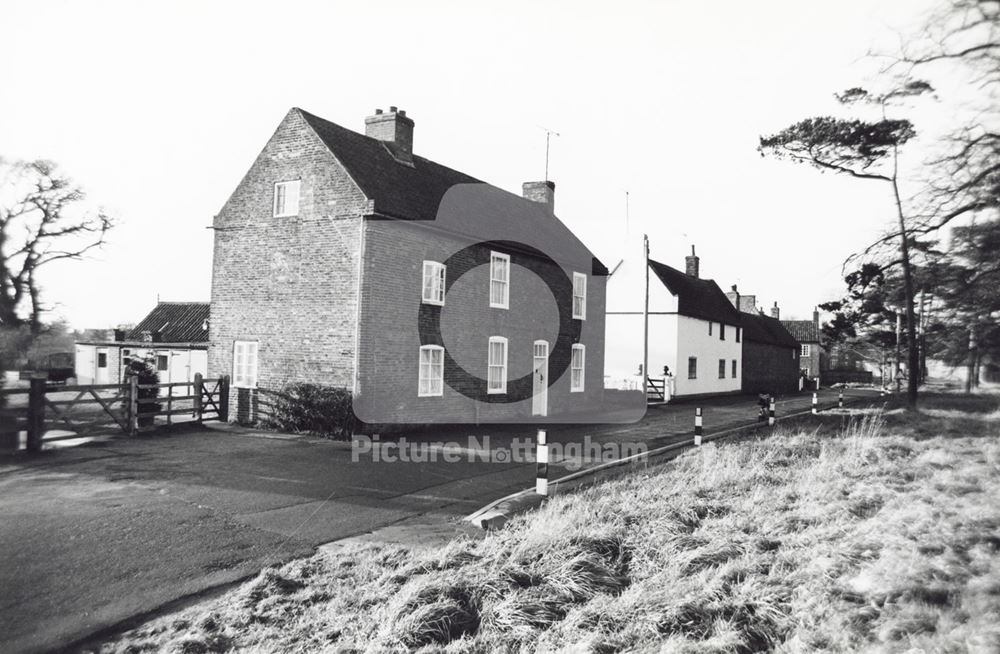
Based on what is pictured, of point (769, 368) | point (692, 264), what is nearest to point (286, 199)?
point (692, 264)

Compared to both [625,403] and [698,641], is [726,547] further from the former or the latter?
[625,403]

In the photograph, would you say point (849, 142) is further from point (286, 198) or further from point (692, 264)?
point (692, 264)

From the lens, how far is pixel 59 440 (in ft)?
45.9

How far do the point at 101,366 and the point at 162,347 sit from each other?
26.8ft

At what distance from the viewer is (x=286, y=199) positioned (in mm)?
19562

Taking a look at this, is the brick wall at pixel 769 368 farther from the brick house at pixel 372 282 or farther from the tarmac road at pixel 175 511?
the tarmac road at pixel 175 511

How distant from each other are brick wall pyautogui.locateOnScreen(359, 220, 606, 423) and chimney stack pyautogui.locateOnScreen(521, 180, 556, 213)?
16.2 feet

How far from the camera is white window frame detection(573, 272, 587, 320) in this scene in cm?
2739

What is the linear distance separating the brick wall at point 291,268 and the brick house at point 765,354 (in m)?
38.2

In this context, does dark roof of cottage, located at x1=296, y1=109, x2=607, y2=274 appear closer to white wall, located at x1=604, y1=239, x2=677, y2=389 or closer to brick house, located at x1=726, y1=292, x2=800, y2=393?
white wall, located at x1=604, y1=239, x2=677, y2=389

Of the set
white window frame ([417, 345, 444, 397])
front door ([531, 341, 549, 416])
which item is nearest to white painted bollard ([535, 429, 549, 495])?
white window frame ([417, 345, 444, 397])

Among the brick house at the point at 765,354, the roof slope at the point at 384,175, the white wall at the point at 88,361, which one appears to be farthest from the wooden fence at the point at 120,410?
the brick house at the point at 765,354

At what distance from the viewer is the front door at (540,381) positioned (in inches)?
965

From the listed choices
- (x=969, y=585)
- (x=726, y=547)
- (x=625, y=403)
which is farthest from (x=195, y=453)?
(x=625, y=403)
